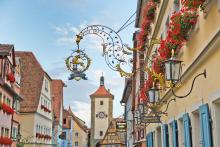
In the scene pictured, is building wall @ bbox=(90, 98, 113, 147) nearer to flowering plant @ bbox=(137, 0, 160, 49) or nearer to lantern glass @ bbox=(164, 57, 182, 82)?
flowering plant @ bbox=(137, 0, 160, 49)

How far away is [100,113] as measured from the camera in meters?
88.4

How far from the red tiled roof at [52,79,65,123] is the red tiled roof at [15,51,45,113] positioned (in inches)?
489

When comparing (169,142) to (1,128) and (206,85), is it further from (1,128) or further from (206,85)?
(1,128)

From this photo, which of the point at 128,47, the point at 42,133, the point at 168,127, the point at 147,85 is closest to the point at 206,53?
the point at 128,47

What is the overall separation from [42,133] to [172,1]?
1279 inches

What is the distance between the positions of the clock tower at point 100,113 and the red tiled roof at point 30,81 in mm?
47067

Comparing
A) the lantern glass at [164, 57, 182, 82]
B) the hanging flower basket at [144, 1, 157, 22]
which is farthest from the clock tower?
the lantern glass at [164, 57, 182, 82]

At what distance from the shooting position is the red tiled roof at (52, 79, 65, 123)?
5346cm

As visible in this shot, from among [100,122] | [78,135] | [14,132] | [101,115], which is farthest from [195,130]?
[78,135]

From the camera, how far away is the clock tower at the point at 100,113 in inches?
3401

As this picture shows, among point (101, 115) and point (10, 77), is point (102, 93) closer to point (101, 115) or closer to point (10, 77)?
point (101, 115)

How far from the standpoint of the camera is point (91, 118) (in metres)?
87.4

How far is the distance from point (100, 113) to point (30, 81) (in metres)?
49.4

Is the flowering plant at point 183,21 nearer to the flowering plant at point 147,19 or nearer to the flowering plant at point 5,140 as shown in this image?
the flowering plant at point 147,19
